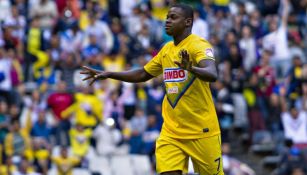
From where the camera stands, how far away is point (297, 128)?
2033 centimetres

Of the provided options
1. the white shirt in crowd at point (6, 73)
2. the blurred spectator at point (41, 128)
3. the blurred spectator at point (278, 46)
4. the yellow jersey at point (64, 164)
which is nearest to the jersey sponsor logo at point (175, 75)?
the yellow jersey at point (64, 164)

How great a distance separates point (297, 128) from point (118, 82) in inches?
151

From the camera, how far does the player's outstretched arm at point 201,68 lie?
34.4 feet

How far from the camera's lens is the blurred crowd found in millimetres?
19734

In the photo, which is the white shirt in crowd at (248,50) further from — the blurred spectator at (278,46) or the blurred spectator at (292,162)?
the blurred spectator at (292,162)

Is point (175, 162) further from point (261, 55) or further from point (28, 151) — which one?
point (261, 55)

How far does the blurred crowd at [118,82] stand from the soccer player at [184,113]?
758 cm

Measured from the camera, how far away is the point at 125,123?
66.5ft

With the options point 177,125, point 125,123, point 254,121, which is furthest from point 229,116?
point 177,125

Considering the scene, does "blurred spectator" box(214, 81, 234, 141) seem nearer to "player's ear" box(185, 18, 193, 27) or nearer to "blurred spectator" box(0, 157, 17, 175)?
"blurred spectator" box(0, 157, 17, 175)

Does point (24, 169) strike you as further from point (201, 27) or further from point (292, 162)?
point (201, 27)

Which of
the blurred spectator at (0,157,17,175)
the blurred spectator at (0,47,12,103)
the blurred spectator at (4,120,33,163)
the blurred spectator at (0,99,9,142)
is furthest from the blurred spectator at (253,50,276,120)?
the blurred spectator at (0,157,17,175)

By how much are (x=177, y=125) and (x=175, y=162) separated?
1.37 feet

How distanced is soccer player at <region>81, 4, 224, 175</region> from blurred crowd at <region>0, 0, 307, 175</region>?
7.58 metres
